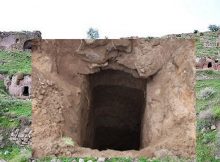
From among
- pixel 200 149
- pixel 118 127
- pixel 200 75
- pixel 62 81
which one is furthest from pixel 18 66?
pixel 62 81

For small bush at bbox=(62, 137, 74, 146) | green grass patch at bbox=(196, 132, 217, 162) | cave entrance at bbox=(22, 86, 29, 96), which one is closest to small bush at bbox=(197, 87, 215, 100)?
green grass patch at bbox=(196, 132, 217, 162)

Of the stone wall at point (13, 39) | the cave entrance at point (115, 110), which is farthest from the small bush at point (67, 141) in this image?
the stone wall at point (13, 39)

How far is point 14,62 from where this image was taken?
31.3 metres

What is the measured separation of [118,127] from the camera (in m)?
7.63

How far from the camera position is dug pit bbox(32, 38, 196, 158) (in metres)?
5.12

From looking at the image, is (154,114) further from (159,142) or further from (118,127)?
(118,127)

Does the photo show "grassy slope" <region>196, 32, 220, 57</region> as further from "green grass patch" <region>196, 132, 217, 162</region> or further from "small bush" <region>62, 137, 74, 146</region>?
"small bush" <region>62, 137, 74, 146</region>

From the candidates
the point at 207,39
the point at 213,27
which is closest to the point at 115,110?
the point at 207,39

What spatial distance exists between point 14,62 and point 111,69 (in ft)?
86.1

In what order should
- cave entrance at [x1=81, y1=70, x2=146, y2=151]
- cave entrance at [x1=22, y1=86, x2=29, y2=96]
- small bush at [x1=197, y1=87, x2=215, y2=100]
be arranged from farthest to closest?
cave entrance at [x1=22, y1=86, x2=29, y2=96] < small bush at [x1=197, y1=87, x2=215, y2=100] < cave entrance at [x1=81, y1=70, x2=146, y2=151]

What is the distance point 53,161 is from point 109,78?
1.47 metres

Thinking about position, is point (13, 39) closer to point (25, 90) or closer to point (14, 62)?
point (14, 62)

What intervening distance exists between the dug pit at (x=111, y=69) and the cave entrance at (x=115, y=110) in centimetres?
47

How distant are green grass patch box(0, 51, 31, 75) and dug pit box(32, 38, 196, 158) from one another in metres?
21.0
